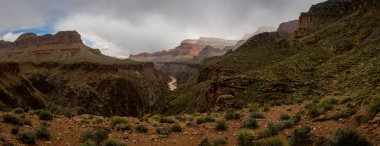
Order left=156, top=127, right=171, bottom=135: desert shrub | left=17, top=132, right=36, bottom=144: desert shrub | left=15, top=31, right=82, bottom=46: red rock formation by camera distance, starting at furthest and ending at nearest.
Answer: left=15, top=31, right=82, bottom=46: red rock formation < left=156, top=127, right=171, bottom=135: desert shrub < left=17, top=132, right=36, bottom=144: desert shrub

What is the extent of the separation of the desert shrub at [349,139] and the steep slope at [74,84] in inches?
2457

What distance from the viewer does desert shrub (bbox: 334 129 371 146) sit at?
9.69 meters

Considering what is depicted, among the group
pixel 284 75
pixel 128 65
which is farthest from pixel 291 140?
Result: pixel 128 65

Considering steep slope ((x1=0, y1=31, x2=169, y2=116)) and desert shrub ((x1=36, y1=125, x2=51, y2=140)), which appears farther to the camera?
steep slope ((x1=0, y1=31, x2=169, y2=116))

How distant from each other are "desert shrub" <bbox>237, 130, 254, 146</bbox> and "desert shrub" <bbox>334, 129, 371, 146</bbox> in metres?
3.86

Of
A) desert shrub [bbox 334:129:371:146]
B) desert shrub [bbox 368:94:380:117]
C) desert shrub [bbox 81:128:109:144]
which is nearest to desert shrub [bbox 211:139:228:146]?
desert shrub [bbox 81:128:109:144]

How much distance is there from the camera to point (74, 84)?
374 feet

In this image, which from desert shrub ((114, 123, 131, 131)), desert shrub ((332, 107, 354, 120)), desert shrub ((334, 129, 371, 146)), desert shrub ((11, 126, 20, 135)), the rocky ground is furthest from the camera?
desert shrub ((114, 123, 131, 131))

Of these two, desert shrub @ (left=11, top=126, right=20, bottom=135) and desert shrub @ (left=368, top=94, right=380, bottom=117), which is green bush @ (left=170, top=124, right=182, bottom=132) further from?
desert shrub @ (left=368, top=94, right=380, bottom=117)

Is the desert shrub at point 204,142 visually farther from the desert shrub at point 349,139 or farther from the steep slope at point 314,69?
the steep slope at point 314,69

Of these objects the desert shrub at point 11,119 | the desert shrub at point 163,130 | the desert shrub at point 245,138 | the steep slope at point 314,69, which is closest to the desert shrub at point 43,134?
the desert shrub at point 11,119

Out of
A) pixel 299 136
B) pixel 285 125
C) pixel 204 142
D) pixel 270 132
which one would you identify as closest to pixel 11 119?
pixel 204 142

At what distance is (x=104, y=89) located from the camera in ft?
389

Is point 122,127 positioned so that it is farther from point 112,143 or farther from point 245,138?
point 245,138
